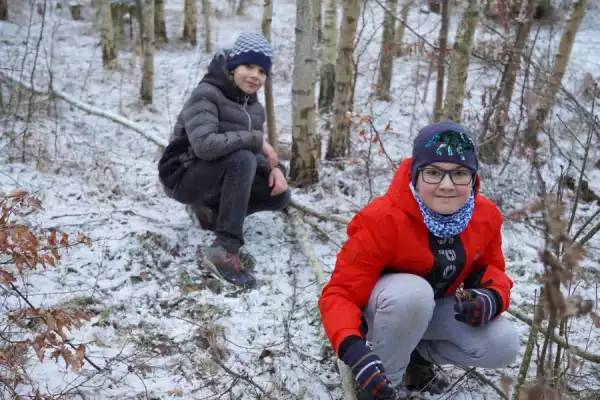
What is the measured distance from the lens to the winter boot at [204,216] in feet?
12.0

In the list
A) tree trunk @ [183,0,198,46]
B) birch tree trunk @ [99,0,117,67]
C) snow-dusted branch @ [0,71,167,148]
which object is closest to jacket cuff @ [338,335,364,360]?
snow-dusted branch @ [0,71,167,148]

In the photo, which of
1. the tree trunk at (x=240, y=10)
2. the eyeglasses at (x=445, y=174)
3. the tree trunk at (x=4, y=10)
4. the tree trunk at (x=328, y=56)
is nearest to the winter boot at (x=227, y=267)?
the eyeglasses at (x=445, y=174)

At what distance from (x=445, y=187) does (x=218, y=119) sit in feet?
5.98

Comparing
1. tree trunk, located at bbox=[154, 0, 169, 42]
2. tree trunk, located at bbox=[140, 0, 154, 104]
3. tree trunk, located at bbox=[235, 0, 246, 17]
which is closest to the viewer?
tree trunk, located at bbox=[140, 0, 154, 104]

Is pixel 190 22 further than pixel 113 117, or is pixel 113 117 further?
pixel 190 22

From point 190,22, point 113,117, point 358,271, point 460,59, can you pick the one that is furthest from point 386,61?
point 358,271

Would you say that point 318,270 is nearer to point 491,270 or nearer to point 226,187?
point 226,187

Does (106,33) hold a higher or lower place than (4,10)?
lower

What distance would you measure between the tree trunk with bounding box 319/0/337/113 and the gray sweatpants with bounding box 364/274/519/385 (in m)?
5.48

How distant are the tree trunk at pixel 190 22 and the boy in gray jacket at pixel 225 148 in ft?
29.4

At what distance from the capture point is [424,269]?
6.70 feet

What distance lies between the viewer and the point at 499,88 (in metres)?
5.00

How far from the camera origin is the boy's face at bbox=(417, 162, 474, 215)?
1.94 m

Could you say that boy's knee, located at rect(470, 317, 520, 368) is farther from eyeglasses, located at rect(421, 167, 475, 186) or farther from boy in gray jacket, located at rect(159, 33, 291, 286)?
boy in gray jacket, located at rect(159, 33, 291, 286)
